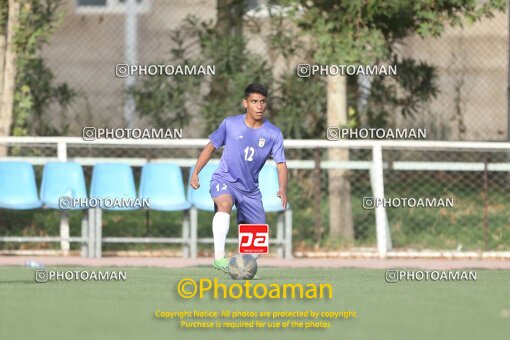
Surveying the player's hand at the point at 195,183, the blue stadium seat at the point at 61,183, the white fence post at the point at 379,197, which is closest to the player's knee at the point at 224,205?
the player's hand at the point at 195,183

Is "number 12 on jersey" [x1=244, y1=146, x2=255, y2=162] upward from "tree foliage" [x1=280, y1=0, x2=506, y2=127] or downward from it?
downward

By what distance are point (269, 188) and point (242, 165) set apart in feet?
14.8

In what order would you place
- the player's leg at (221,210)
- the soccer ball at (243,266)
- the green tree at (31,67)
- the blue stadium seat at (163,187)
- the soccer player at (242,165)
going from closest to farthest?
the soccer ball at (243,266) → the soccer player at (242,165) → the player's leg at (221,210) → the blue stadium seat at (163,187) → the green tree at (31,67)

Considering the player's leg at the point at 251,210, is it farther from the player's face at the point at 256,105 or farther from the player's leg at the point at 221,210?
the player's face at the point at 256,105

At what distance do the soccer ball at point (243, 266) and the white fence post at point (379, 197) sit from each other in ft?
18.7

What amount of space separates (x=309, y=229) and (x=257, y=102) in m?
6.57

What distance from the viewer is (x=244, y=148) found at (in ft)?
42.3

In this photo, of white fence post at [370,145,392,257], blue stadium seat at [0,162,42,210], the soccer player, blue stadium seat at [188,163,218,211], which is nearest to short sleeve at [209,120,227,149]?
the soccer player

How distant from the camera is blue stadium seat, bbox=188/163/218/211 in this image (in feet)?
57.4

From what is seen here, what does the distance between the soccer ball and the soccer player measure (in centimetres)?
22

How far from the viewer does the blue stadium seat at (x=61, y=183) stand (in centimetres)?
1742

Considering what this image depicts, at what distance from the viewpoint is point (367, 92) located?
20.3 meters

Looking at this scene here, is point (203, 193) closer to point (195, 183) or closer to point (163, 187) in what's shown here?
point (163, 187)

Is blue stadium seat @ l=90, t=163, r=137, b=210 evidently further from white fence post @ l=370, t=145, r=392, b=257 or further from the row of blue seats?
white fence post @ l=370, t=145, r=392, b=257
